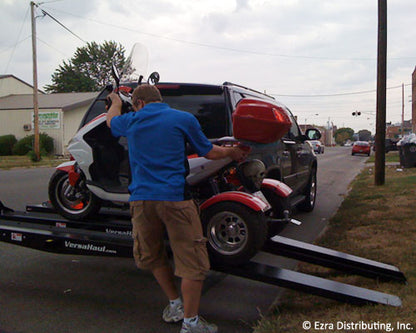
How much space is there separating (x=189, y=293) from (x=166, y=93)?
251 cm

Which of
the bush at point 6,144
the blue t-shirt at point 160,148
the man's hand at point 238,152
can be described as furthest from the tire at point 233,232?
the bush at point 6,144

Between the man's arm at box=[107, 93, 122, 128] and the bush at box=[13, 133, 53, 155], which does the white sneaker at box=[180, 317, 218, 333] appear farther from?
the bush at box=[13, 133, 53, 155]

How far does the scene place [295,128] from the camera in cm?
761

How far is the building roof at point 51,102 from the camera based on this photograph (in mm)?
34125

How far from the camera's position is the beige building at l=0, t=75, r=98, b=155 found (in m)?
33.5

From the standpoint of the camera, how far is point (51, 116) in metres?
33.5

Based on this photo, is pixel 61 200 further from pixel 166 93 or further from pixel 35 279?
pixel 166 93

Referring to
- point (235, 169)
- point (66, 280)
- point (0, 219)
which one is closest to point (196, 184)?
point (235, 169)

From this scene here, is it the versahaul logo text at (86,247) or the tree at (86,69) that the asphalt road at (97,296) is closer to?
the versahaul logo text at (86,247)

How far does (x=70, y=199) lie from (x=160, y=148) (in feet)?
7.66

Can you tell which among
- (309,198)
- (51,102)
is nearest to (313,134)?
(309,198)

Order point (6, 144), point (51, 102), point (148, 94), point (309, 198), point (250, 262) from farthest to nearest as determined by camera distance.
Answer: point (51, 102), point (6, 144), point (309, 198), point (250, 262), point (148, 94)

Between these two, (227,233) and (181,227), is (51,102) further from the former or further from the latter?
(181,227)

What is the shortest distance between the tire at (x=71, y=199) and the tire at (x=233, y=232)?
1.54 m
